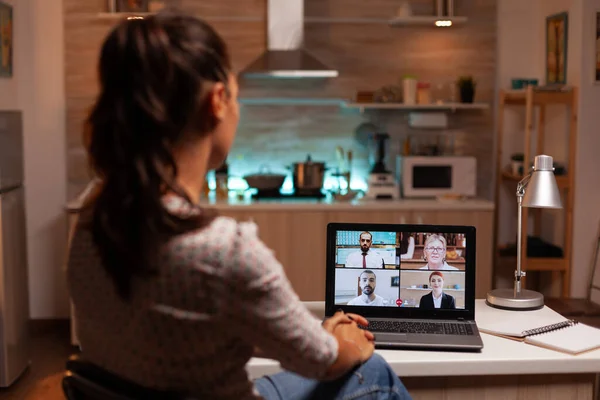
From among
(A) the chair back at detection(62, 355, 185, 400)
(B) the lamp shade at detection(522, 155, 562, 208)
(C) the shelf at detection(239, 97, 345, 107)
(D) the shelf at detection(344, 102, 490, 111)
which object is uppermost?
(C) the shelf at detection(239, 97, 345, 107)

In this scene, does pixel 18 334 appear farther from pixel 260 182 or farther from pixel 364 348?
pixel 364 348

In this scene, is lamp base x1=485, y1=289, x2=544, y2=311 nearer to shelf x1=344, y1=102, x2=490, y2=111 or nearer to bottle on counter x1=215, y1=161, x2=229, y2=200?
shelf x1=344, y1=102, x2=490, y2=111

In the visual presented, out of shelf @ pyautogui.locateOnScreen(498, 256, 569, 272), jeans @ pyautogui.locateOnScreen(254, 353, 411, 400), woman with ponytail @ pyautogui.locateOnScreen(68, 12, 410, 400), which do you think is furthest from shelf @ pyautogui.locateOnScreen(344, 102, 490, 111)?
woman with ponytail @ pyautogui.locateOnScreen(68, 12, 410, 400)

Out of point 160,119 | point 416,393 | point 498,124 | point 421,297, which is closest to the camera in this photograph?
point 160,119

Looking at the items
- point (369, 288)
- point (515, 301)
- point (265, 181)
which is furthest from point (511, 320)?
point (265, 181)

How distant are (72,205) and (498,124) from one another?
2814mm

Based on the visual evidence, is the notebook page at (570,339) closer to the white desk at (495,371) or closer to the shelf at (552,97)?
the white desk at (495,371)

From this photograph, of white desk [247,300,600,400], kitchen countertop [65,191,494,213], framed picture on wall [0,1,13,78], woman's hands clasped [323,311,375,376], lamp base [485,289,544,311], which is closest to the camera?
woman's hands clasped [323,311,375,376]

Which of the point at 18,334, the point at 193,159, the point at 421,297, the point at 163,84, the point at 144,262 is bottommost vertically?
the point at 18,334

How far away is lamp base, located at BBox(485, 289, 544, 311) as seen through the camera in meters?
2.31

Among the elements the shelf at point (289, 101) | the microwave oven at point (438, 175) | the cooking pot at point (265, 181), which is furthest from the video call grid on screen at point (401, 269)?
the shelf at point (289, 101)

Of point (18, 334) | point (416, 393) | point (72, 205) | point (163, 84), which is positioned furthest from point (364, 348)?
point (72, 205)

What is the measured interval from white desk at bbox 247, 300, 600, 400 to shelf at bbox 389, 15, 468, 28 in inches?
125

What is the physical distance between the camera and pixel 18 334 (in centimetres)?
396
